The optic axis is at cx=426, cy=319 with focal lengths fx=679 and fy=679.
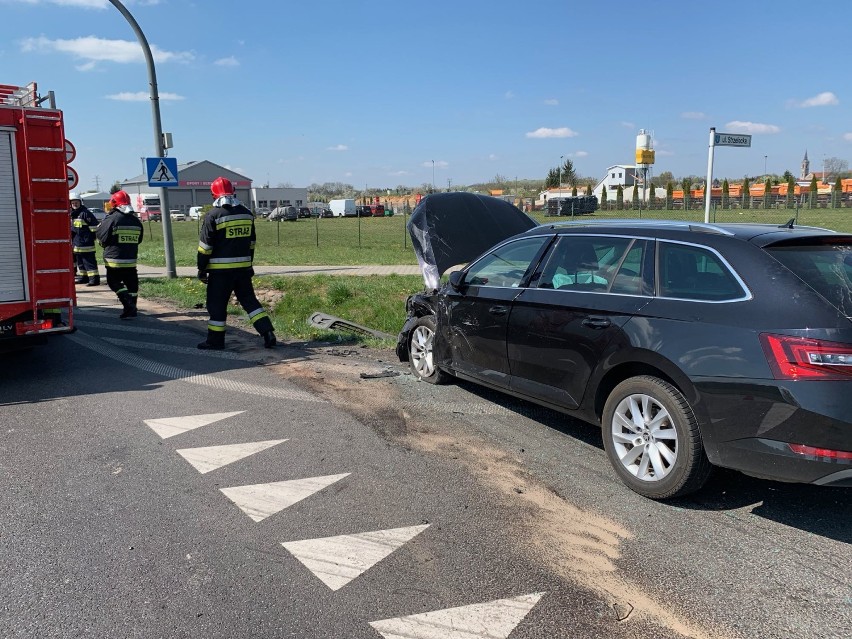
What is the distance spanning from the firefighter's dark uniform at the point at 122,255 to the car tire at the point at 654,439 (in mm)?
8567

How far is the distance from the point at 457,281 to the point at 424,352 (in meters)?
1.07

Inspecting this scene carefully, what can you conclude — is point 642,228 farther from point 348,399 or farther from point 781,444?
point 348,399

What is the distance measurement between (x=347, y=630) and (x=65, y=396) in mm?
4677

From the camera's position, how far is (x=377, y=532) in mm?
3652

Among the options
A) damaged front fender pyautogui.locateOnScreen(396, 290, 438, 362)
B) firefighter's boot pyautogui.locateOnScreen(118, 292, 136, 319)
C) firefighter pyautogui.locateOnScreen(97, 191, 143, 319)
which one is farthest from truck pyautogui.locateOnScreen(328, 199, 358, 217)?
damaged front fender pyautogui.locateOnScreen(396, 290, 438, 362)

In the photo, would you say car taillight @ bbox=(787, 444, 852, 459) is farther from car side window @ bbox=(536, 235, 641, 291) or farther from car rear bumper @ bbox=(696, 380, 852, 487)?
car side window @ bbox=(536, 235, 641, 291)

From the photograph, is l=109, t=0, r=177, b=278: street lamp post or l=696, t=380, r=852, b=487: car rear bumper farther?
l=109, t=0, r=177, b=278: street lamp post

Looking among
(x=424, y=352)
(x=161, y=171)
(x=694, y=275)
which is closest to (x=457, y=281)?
(x=424, y=352)

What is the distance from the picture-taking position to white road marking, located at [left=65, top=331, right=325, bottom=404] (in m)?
6.34

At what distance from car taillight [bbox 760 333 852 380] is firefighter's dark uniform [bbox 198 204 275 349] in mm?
5815

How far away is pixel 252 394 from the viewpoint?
6.35 metres

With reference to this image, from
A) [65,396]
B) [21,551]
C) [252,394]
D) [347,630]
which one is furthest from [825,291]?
[65,396]

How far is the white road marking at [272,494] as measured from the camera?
155 inches

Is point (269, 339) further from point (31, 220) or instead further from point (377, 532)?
point (377, 532)
